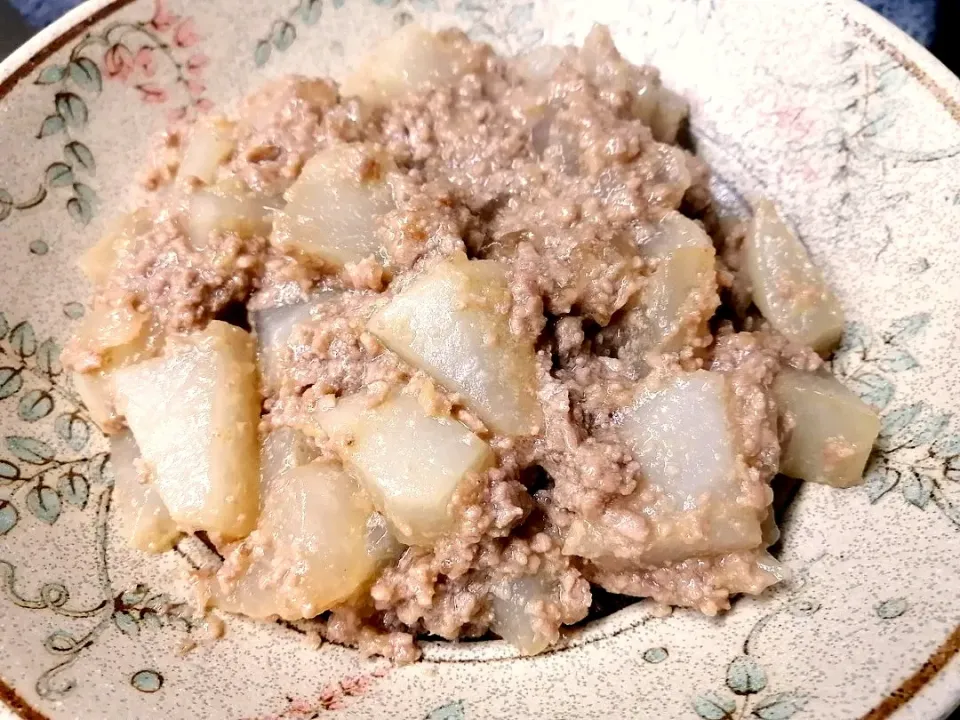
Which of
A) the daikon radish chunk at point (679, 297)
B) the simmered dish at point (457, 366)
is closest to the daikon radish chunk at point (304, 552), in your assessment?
the simmered dish at point (457, 366)

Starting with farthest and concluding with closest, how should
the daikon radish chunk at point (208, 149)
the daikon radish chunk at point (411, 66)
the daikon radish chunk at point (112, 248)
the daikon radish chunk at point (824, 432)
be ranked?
the daikon radish chunk at point (411, 66) < the daikon radish chunk at point (208, 149) < the daikon radish chunk at point (112, 248) < the daikon radish chunk at point (824, 432)

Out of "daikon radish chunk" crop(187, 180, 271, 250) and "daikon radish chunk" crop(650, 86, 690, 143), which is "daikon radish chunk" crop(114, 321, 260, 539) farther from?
"daikon radish chunk" crop(650, 86, 690, 143)

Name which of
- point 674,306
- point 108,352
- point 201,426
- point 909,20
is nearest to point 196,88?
point 108,352

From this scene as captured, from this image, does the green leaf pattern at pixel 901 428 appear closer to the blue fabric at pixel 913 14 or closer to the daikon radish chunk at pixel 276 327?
the daikon radish chunk at pixel 276 327

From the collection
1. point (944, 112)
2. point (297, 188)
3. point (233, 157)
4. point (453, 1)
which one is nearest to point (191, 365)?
point (297, 188)

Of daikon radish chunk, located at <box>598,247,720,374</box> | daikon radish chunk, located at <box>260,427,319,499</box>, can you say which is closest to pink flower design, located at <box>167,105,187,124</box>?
daikon radish chunk, located at <box>260,427,319,499</box>

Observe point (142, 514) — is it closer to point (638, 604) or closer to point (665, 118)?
point (638, 604)

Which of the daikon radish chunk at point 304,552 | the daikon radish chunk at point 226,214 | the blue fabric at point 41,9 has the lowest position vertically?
the daikon radish chunk at point 304,552
